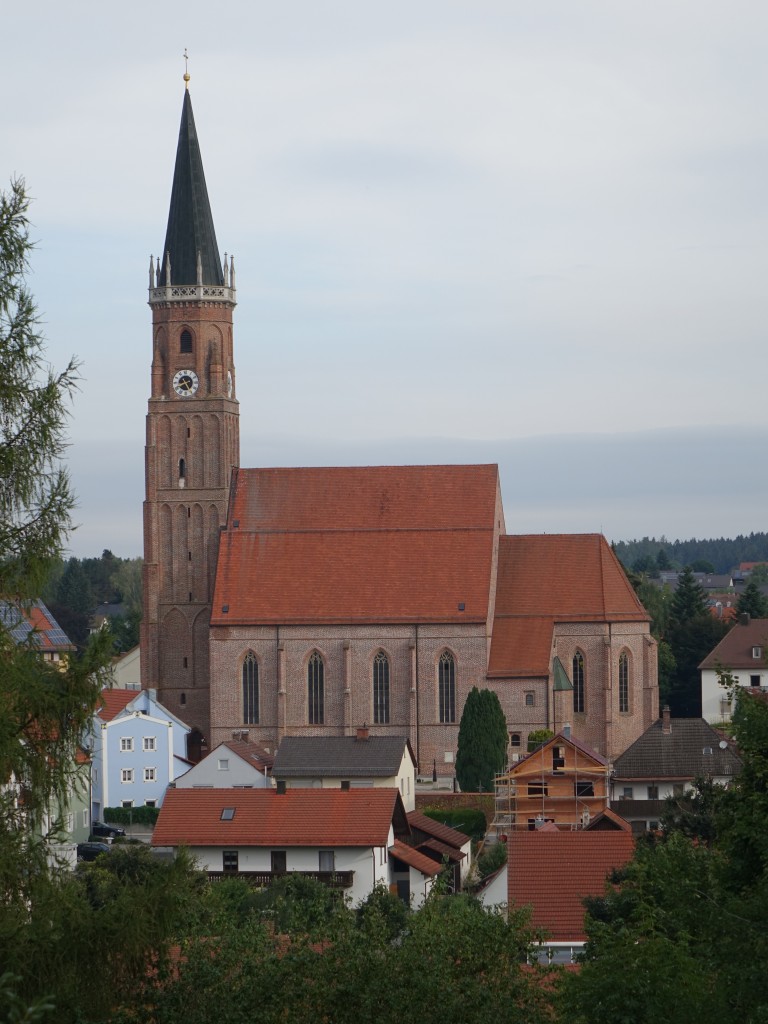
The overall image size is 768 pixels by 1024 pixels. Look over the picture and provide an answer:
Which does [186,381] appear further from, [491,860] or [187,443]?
[491,860]

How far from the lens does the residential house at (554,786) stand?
66938 millimetres

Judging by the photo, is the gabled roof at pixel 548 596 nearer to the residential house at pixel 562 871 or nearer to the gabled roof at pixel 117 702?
the gabled roof at pixel 117 702

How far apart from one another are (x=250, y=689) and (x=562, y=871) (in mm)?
36476

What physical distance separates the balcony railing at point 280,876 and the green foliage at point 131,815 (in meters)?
17.4

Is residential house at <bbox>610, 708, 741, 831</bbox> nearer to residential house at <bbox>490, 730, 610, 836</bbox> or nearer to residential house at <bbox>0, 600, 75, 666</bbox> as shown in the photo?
residential house at <bbox>490, 730, 610, 836</bbox>

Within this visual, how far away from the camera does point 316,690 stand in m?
78.6

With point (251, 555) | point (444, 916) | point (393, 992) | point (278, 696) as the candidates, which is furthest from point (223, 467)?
point (393, 992)

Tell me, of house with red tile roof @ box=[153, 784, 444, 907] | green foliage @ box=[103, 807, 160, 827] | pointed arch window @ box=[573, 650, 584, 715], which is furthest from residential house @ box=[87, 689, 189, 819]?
house with red tile roof @ box=[153, 784, 444, 907]

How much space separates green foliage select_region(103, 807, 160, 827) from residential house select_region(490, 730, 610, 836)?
1213 centimetres

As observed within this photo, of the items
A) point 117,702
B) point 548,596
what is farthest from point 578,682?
point 117,702

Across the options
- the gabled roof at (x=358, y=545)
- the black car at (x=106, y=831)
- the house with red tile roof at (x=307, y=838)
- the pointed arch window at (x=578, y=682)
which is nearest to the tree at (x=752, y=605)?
the pointed arch window at (x=578, y=682)

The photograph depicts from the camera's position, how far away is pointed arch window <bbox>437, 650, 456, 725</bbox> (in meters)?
77.3

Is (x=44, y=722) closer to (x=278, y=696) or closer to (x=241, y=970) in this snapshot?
(x=241, y=970)

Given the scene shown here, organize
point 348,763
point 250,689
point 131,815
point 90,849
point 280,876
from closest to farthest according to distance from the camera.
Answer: point 280,876
point 90,849
point 348,763
point 131,815
point 250,689
